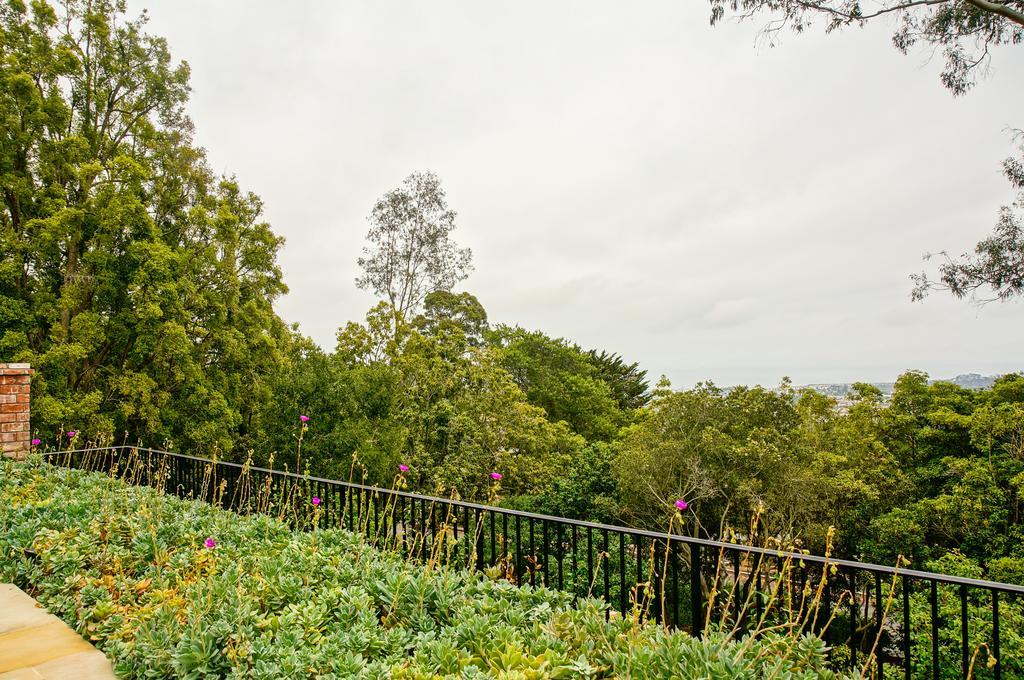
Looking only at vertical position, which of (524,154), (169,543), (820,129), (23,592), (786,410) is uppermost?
(524,154)

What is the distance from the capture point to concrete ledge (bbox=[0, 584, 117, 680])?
2170 mm

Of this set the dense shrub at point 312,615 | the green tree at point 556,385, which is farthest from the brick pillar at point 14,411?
the green tree at point 556,385

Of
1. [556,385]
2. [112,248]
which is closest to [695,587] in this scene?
[112,248]

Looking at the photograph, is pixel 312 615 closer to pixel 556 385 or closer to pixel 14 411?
pixel 14 411

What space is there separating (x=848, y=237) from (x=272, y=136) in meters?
13.0

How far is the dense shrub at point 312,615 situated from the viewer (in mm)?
1762

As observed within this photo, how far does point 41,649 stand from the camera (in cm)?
242

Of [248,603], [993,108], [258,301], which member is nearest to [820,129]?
[993,108]

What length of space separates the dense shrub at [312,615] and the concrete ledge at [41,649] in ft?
0.20

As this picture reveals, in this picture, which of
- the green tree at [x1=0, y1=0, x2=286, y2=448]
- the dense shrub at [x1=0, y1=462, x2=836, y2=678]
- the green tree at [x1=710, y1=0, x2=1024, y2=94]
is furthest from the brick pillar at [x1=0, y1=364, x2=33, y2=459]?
the green tree at [x1=710, y1=0, x2=1024, y2=94]

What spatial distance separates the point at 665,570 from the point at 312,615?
1.44 m

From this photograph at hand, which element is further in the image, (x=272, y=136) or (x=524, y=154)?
(x=524, y=154)

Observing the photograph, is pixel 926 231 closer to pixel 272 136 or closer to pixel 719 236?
pixel 719 236

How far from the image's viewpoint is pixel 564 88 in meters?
10.9
